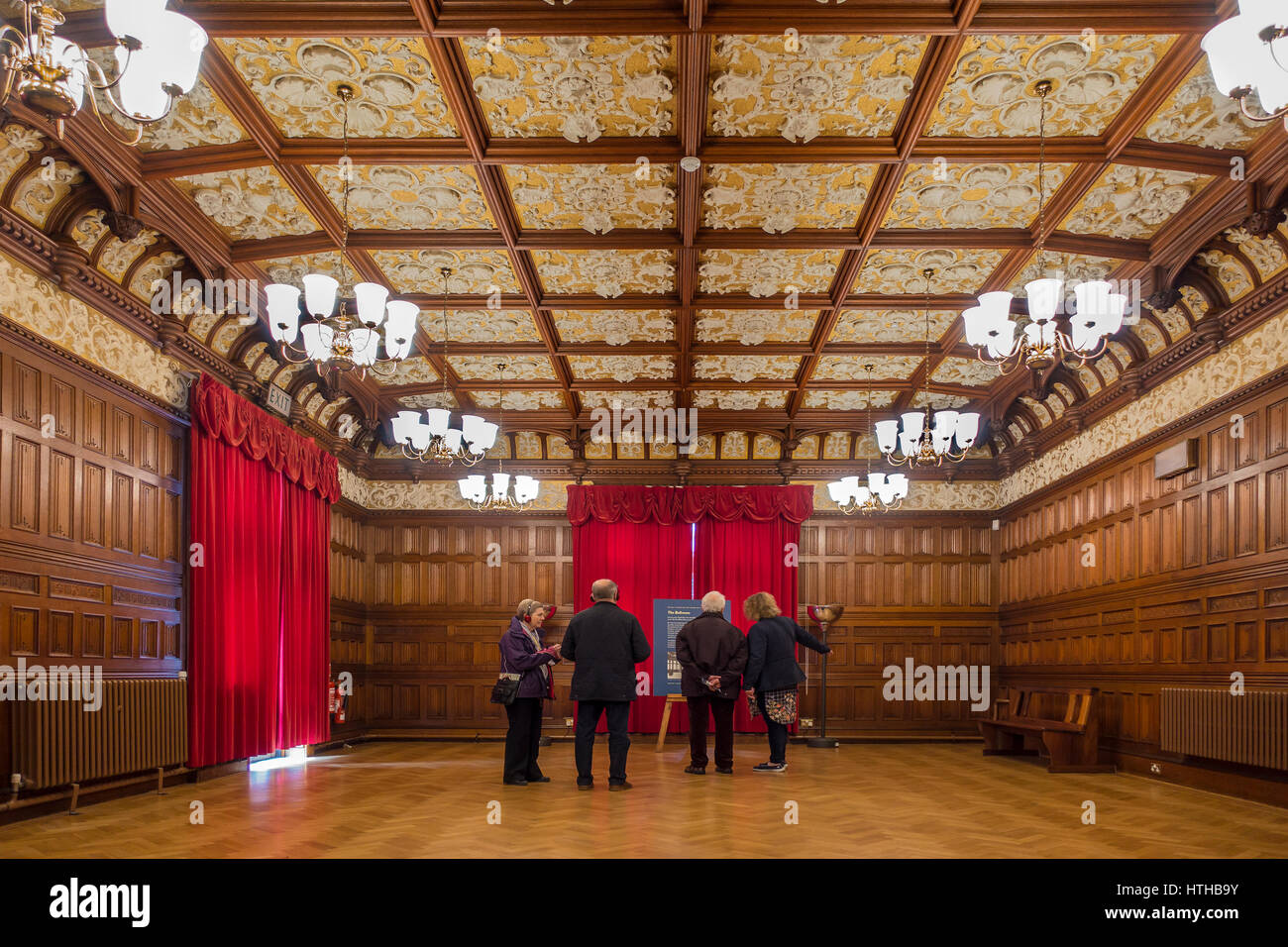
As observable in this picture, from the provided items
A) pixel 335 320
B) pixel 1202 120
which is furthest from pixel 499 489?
pixel 1202 120

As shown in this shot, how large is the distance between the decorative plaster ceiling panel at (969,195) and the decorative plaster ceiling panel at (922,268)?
0.57 m

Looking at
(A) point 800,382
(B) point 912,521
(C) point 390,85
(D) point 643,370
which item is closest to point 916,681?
(B) point 912,521

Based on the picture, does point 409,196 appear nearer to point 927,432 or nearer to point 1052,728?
point 927,432

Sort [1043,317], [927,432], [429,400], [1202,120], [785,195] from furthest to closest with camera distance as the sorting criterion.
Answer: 1. [429,400]
2. [927,432]
3. [785,195]
4. [1043,317]
5. [1202,120]

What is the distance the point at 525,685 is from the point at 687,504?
290 inches

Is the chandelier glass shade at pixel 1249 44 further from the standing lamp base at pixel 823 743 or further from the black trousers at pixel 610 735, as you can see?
the standing lamp base at pixel 823 743

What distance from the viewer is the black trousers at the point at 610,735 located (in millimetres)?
8016

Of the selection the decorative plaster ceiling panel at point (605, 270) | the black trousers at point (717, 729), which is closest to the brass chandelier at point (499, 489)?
the decorative plaster ceiling panel at point (605, 270)

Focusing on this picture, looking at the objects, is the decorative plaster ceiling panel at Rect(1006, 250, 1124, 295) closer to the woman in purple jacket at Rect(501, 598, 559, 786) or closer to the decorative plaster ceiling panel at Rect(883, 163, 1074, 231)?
the decorative plaster ceiling panel at Rect(883, 163, 1074, 231)

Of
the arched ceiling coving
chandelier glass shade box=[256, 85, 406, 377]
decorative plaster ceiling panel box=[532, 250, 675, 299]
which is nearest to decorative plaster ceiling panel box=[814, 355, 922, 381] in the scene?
the arched ceiling coving

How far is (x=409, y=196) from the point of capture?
305 inches

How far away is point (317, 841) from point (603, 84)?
4704mm

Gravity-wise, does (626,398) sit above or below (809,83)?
below

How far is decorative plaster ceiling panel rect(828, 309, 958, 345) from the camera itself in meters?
10.4
